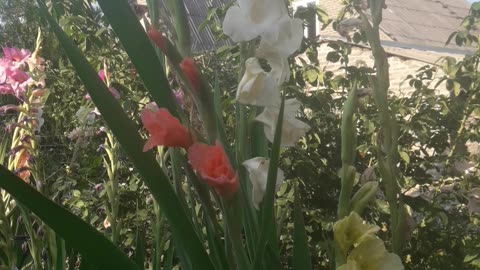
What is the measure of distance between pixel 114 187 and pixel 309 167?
0.83 metres

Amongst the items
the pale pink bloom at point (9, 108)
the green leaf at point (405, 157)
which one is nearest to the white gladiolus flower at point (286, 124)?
the pale pink bloom at point (9, 108)

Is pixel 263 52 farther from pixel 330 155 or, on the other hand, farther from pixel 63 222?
pixel 330 155

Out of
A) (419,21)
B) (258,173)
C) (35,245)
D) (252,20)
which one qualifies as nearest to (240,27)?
(252,20)

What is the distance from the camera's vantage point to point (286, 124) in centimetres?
59

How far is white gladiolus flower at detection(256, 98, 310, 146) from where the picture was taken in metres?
0.57

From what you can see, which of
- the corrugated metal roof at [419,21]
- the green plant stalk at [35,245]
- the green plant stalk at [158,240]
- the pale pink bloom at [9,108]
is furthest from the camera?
the corrugated metal roof at [419,21]

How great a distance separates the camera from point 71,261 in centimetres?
111

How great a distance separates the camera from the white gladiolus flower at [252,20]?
547 millimetres

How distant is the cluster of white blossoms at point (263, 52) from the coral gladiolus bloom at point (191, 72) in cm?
6

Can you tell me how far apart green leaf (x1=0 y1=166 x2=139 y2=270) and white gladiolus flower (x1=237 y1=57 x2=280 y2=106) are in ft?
0.54

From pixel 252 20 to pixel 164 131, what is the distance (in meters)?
0.14

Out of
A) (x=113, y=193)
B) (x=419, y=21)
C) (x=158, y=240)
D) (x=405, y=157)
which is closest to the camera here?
A: (x=158, y=240)

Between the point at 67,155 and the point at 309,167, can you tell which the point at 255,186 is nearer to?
the point at 309,167

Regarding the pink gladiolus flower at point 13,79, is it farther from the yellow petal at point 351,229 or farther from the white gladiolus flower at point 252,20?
the yellow petal at point 351,229
